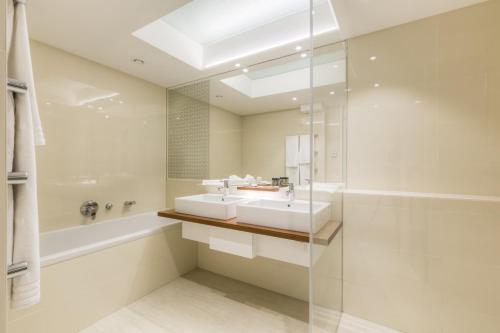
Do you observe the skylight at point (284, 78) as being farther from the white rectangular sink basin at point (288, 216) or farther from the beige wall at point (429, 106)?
the white rectangular sink basin at point (288, 216)

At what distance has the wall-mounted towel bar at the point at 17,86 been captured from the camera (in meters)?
0.75

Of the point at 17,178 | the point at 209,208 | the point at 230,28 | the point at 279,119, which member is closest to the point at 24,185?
the point at 17,178

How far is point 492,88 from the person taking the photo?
1506 millimetres

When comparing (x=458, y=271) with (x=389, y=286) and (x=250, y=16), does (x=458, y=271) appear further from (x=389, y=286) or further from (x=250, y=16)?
(x=250, y=16)

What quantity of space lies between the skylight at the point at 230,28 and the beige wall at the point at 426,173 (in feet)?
1.67

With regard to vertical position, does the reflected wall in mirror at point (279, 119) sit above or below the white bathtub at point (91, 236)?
above

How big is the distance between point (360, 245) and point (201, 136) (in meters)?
2.10

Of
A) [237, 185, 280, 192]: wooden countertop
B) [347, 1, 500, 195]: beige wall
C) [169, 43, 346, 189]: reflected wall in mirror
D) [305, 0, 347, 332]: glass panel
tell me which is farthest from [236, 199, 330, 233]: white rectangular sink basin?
[347, 1, 500, 195]: beige wall

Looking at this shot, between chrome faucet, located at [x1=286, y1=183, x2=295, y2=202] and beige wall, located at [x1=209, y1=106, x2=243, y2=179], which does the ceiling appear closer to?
beige wall, located at [x1=209, y1=106, x2=243, y2=179]

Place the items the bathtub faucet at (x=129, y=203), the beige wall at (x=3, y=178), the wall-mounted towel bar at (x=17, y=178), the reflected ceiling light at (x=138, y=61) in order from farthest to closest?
the bathtub faucet at (x=129, y=203) → the reflected ceiling light at (x=138, y=61) → the wall-mounted towel bar at (x=17, y=178) → the beige wall at (x=3, y=178)

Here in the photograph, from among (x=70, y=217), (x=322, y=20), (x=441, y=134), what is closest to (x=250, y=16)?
(x=322, y=20)

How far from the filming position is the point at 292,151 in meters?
2.21

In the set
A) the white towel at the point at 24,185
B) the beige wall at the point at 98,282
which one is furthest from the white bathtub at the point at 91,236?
the white towel at the point at 24,185

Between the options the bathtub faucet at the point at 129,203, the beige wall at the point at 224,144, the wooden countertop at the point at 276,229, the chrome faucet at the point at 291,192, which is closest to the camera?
the wooden countertop at the point at 276,229
